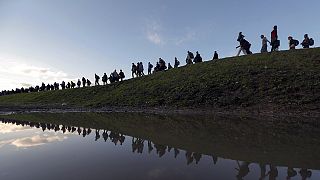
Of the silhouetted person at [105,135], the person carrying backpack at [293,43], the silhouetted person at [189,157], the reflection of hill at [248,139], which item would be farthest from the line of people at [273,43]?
the silhouetted person at [189,157]

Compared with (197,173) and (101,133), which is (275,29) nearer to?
(101,133)

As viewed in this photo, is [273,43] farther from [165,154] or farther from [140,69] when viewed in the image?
[165,154]

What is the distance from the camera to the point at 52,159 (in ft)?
37.6

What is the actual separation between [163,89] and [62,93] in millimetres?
22941

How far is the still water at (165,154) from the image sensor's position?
9164 mm

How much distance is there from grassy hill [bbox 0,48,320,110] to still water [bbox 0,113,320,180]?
30.2 feet

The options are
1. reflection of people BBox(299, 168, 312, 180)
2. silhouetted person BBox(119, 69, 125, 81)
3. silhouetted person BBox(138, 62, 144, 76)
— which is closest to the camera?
reflection of people BBox(299, 168, 312, 180)

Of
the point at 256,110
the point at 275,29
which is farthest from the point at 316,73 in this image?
the point at 275,29

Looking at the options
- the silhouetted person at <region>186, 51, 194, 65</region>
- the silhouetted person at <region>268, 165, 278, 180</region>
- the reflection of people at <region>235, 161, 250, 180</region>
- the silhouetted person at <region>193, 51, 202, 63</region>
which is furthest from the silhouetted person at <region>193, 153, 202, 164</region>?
the silhouetted person at <region>186, 51, 194, 65</region>

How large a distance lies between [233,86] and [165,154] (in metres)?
20.3

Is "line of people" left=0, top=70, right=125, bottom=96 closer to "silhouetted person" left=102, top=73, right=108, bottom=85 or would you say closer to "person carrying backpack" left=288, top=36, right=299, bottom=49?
"silhouetted person" left=102, top=73, right=108, bottom=85

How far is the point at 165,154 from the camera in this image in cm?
1177

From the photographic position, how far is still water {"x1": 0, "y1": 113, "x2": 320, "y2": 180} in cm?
916

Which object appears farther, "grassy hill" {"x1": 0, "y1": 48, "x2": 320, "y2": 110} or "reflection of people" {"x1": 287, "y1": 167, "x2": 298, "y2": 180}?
"grassy hill" {"x1": 0, "y1": 48, "x2": 320, "y2": 110}
